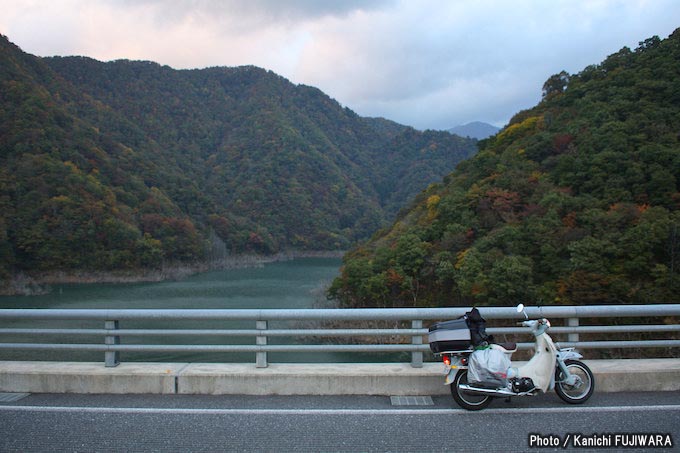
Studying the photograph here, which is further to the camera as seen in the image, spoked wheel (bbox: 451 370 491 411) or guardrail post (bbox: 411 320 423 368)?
guardrail post (bbox: 411 320 423 368)

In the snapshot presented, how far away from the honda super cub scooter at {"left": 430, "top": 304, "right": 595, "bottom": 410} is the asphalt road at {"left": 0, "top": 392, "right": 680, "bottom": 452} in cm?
17

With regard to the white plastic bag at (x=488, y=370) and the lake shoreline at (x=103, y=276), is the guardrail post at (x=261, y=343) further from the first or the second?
the lake shoreline at (x=103, y=276)

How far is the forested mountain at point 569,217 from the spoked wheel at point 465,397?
87.7 ft

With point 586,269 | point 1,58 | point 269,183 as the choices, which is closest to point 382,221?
point 269,183

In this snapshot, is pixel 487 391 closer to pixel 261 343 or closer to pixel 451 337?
pixel 451 337

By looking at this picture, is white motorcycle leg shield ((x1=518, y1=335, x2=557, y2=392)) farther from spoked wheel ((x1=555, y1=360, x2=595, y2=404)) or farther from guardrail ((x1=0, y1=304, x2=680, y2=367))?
guardrail ((x1=0, y1=304, x2=680, y2=367))

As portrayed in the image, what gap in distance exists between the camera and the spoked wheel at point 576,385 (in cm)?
538

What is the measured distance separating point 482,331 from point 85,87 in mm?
206918

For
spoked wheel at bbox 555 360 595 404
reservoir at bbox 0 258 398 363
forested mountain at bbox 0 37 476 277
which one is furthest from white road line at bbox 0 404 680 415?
forested mountain at bbox 0 37 476 277

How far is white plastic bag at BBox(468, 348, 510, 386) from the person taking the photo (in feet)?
16.8

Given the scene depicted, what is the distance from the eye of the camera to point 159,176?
384 feet

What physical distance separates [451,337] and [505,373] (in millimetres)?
631

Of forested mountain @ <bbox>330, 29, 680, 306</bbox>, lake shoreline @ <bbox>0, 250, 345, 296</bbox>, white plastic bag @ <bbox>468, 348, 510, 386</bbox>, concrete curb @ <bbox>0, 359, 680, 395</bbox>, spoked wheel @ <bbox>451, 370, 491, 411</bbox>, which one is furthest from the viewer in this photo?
lake shoreline @ <bbox>0, 250, 345, 296</bbox>

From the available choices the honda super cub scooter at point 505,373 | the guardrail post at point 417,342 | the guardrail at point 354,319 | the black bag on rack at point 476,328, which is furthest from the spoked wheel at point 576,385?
the guardrail post at point 417,342
